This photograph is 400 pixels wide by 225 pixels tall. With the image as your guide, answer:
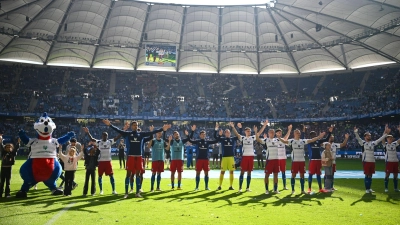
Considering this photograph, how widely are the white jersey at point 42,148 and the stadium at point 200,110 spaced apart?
0.05m

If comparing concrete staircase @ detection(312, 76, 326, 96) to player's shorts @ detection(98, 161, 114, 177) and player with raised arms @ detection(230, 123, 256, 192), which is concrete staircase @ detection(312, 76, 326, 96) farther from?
player's shorts @ detection(98, 161, 114, 177)

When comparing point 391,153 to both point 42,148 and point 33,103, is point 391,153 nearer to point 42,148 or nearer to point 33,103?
point 42,148

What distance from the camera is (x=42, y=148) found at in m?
10.9

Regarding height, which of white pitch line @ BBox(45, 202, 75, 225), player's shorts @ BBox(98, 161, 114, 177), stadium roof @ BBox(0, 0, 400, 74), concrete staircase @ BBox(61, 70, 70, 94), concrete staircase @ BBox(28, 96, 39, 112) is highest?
stadium roof @ BBox(0, 0, 400, 74)

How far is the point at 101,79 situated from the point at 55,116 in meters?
10.4

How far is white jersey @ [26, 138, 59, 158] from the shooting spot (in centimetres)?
1086

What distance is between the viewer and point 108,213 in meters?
9.05

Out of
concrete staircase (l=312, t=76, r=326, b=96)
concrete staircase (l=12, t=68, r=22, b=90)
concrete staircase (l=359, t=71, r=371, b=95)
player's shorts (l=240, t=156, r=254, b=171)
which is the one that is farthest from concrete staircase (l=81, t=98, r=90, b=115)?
player's shorts (l=240, t=156, r=254, b=171)

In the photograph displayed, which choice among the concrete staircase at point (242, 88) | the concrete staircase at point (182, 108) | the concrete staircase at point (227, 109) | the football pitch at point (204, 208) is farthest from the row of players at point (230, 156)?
the concrete staircase at point (242, 88)

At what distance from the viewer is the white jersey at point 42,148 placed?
35.6 feet

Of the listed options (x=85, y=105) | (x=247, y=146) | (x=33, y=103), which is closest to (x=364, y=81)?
(x=85, y=105)

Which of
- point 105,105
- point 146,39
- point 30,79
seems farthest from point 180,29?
point 30,79

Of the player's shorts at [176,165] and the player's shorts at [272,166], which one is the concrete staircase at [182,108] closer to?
the player's shorts at [176,165]

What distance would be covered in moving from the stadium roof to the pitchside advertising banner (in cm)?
191
